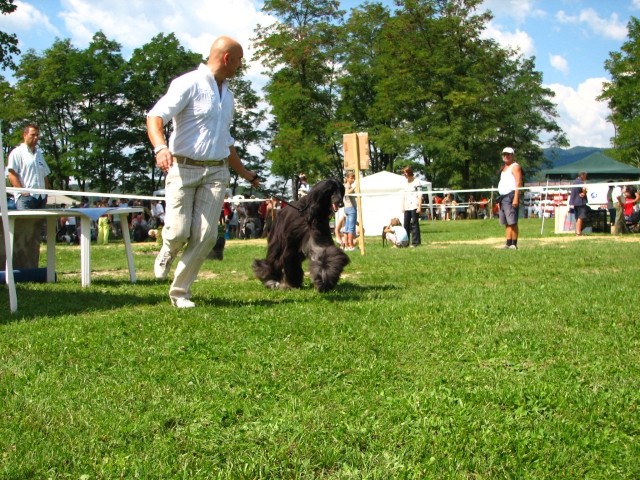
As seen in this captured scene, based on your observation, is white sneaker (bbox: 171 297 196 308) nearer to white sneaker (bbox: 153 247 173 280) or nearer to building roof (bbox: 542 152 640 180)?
white sneaker (bbox: 153 247 173 280)

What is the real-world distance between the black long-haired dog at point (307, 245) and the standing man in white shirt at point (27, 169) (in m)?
4.02

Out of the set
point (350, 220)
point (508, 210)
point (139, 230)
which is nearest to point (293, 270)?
point (508, 210)

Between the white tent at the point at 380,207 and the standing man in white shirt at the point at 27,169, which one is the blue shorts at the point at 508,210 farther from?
the white tent at the point at 380,207

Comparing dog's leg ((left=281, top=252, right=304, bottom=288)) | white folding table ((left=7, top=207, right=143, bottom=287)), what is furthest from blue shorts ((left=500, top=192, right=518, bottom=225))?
white folding table ((left=7, top=207, right=143, bottom=287))

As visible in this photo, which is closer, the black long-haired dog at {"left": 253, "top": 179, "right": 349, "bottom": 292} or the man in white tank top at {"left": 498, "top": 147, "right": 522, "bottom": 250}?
the black long-haired dog at {"left": 253, "top": 179, "right": 349, "bottom": 292}

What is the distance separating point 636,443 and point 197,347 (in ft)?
8.43

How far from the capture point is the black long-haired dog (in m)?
7.10

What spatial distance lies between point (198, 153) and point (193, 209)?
1.51 ft

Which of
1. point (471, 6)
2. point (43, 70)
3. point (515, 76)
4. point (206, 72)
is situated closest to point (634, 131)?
point (471, 6)

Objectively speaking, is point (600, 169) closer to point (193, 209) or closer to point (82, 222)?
point (82, 222)

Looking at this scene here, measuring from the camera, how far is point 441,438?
3043mm

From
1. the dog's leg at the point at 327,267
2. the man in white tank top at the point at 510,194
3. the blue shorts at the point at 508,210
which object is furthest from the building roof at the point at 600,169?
the dog's leg at the point at 327,267

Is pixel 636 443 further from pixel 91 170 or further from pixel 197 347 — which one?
pixel 91 170

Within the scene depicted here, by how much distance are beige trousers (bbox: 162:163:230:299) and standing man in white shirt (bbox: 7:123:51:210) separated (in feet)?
16.1
